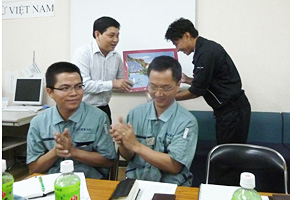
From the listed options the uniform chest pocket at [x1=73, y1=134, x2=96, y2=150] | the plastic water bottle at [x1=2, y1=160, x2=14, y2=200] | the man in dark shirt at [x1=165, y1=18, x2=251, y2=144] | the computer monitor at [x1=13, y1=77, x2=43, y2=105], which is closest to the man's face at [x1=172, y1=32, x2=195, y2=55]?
the man in dark shirt at [x1=165, y1=18, x2=251, y2=144]

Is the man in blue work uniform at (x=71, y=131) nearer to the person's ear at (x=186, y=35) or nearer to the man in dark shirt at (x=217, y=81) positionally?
the man in dark shirt at (x=217, y=81)

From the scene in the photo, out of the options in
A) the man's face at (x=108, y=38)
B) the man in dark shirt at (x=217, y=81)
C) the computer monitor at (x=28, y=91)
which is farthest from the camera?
the computer monitor at (x=28, y=91)

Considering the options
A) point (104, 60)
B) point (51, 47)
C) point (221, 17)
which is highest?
point (221, 17)

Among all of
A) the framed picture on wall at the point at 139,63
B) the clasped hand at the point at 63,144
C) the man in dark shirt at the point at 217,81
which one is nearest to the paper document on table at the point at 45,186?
the clasped hand at the point at 63,144

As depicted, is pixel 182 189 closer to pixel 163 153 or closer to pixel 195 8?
pixel 163 153

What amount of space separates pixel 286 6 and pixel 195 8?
866 millimetres

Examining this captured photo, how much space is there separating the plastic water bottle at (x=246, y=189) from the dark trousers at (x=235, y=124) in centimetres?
138

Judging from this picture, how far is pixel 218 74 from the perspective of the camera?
2.18m

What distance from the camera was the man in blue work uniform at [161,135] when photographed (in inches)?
53.5

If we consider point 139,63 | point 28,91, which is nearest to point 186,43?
point 139,63

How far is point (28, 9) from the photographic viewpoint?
340 centimetres

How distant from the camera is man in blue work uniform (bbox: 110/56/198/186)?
1.36 meters

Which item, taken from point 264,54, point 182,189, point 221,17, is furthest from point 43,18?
point 182,189

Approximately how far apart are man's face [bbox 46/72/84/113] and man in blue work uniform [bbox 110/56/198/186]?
1.03 feet
